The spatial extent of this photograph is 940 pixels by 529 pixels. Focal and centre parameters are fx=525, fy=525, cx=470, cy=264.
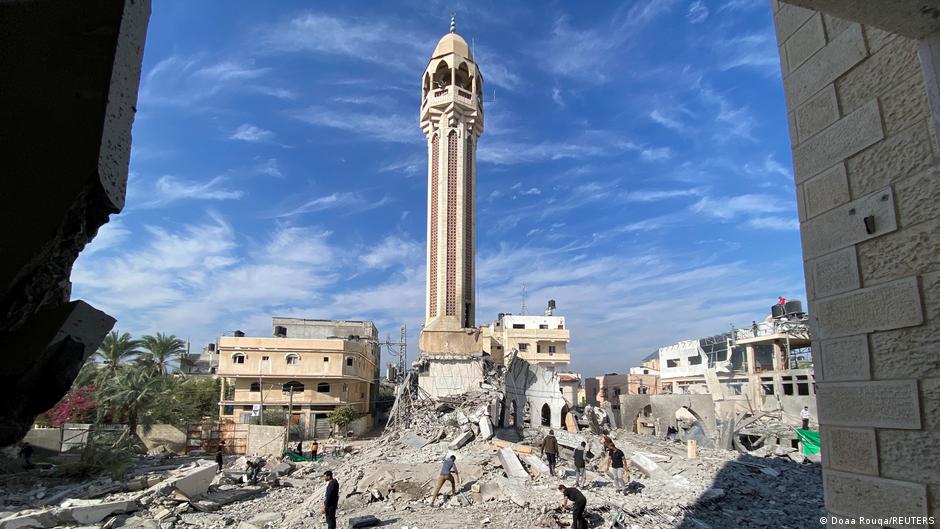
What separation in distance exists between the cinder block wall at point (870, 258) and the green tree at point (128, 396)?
91.8ft

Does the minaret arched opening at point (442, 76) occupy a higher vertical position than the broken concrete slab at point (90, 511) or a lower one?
higher

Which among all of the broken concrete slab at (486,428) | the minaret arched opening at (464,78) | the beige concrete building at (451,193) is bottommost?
the broken concrete slab at (486,428)

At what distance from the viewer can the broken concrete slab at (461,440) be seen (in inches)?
689

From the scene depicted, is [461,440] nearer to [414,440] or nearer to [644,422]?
[414,440]

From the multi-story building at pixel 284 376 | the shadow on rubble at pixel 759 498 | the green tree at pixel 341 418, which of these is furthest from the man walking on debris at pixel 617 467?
the multi-story building at pixel 284 376

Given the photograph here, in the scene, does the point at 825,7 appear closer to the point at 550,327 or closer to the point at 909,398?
the point at 909,398

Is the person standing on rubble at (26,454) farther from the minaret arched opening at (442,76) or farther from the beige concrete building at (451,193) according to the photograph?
the minaret arched opening at (442,76)

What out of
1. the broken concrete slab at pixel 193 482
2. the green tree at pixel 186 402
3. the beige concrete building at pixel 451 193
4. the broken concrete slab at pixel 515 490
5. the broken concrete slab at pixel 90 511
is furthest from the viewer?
the beige concrete building at pixel 451 193

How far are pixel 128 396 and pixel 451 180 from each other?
19.7 m

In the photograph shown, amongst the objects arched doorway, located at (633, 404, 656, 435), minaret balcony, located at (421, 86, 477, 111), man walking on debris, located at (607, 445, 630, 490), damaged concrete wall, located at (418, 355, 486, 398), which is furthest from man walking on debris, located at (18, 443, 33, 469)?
arched doorway, located at (633, 404, 656, 435)

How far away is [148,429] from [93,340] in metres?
30.3

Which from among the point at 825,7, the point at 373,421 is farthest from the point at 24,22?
the point at 373,421

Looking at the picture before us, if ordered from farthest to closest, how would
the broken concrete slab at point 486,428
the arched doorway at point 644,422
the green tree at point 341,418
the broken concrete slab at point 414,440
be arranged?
the green tree at point 341,418, the arched doorway at point 644,422, the broken concrete slab at point 414,440, the broken concrete slab at point 486,428

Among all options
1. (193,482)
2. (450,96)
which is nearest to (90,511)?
(193,482)
